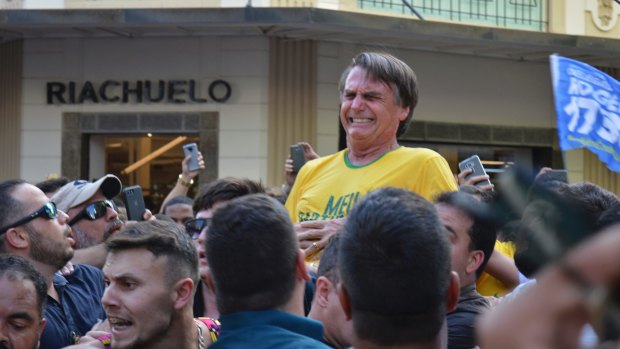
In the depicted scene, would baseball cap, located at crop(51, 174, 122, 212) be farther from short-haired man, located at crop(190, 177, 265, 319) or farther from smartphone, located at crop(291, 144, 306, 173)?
smartphone, located at crop(291, 144, 306, 173)

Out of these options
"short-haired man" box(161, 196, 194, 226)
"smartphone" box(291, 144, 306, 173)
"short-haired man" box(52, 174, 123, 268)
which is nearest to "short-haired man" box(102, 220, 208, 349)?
"short-haired man" box(52, 174, 123, 268)

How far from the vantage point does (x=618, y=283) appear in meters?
1.01

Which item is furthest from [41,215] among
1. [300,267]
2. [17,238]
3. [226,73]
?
[226,73]

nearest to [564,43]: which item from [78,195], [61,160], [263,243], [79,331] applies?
[61,160]

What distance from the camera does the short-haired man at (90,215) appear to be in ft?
20.0

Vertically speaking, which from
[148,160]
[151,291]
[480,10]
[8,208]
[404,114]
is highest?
[480,10]

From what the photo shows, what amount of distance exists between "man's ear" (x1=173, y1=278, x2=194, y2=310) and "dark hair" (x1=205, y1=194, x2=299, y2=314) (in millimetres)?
945

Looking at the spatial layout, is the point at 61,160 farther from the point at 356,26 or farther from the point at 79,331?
the point at 79,331

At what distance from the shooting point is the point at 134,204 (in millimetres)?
6855

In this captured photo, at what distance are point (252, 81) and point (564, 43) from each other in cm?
468

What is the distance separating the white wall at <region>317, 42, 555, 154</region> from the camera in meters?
15.3

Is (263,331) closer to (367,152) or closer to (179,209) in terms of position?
(367,152)

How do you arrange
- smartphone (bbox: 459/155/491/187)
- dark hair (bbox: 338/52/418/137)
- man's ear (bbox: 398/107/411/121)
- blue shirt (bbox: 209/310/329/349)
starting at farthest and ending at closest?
smartphone (bbox: 459/155/491/187)
man's ear (bbox: 398/107/411/121)
dark hair (bbox: 338/52/418/137)
blue shirt (bbox: 209/310/329/349)

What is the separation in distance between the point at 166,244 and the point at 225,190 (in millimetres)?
1797
